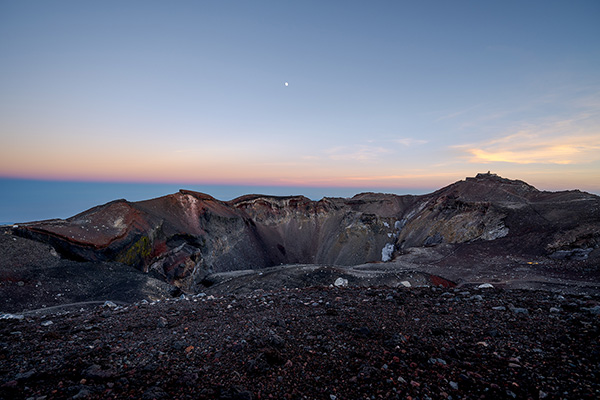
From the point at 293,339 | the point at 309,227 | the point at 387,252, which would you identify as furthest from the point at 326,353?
the point at 309,227

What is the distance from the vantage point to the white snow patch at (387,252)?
42.9 m

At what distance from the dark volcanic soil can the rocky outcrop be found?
19.5 metres

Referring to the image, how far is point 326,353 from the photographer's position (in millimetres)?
3986

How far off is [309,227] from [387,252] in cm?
1397

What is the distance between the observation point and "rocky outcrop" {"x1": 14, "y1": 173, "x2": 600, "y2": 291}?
23.0 metres

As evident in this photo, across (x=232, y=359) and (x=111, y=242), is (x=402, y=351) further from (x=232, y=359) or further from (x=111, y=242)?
(x=111, y=242)

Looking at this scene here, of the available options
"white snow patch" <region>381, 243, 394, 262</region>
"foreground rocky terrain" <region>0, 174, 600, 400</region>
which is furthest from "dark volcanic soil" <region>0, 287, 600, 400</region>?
"white snow patch" <region>381, 243, 394, 262</region>

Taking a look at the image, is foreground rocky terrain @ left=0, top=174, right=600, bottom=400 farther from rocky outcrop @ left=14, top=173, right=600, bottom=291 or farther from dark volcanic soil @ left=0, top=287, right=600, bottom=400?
rocky outcrop @ left=14, top=173, right=600, bottom=291

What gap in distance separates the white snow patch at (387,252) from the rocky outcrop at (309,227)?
153 mm

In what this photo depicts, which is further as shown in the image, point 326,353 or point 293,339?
point 293,339

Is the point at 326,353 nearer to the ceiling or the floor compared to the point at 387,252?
nearer to the ceiling

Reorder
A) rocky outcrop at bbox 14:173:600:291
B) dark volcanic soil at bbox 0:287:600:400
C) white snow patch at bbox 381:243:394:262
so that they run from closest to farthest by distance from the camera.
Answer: dark volcanic soil at bbox 0:287:600:400
rocky outcrop at bbox 14:173:600:291
white snow patch at bbox 381:243:394:262

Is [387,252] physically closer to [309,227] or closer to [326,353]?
[309,227]

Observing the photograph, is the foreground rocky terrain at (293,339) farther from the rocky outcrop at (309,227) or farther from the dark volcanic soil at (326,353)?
the rocky outcrop at (309,227)
